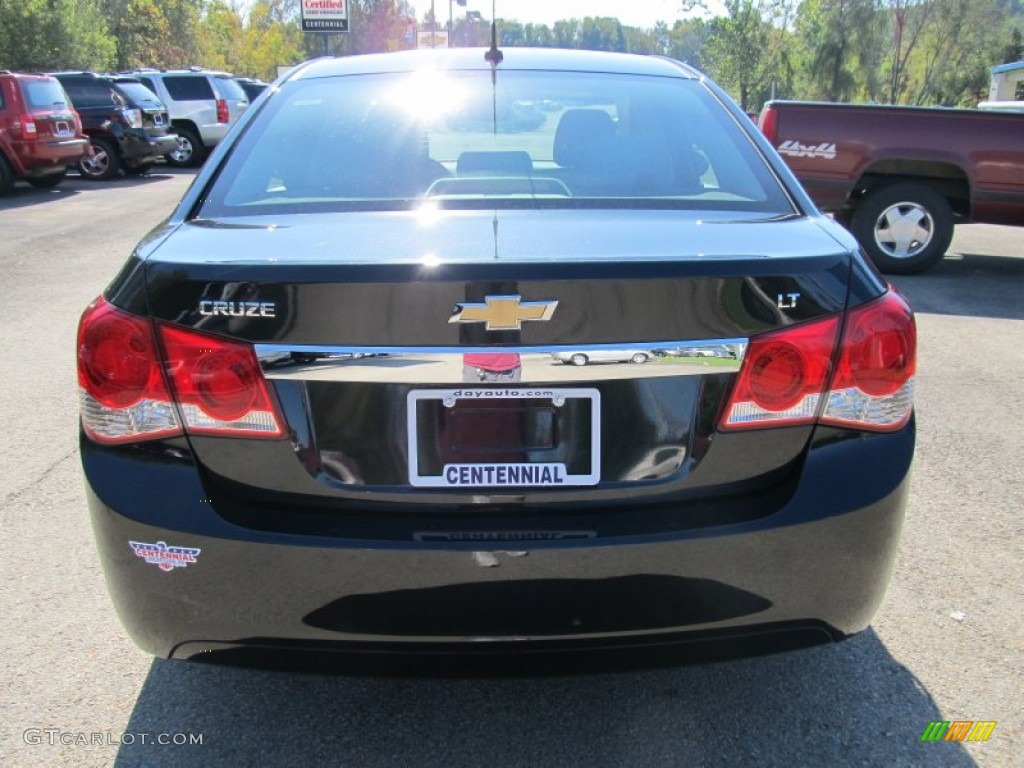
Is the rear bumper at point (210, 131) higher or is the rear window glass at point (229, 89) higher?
the rear window glass at point (229, 89)

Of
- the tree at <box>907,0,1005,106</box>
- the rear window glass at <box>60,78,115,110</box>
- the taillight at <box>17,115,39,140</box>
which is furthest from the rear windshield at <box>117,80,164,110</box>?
the tree at <box>907,0,1005,106</box>

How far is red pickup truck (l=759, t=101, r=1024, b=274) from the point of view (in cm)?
877

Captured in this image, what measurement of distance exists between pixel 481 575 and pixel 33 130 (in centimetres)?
1527

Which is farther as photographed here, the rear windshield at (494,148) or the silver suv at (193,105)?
the silver suv at (193,105)

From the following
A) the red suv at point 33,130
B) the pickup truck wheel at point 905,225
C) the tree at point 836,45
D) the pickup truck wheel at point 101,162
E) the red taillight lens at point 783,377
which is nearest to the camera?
the red taillight lens at point 783,377

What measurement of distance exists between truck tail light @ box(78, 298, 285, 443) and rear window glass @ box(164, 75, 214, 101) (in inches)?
859

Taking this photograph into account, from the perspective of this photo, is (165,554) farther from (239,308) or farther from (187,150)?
(187,150)

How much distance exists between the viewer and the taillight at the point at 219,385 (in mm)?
1999

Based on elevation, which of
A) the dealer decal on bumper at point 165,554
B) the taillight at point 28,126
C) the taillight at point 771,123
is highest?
the taillight at point 771,123

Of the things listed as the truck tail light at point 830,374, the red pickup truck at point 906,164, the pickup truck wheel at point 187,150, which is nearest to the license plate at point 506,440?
the truck tail light at point 830,374

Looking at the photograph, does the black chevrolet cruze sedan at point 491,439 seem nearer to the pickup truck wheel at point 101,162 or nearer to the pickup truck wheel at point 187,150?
the pickup truck wheel at point 101,162

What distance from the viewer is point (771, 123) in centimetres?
895

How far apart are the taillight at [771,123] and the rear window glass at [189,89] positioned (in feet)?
54.2

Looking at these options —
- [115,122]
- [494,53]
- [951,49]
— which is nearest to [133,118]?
[115,122]
